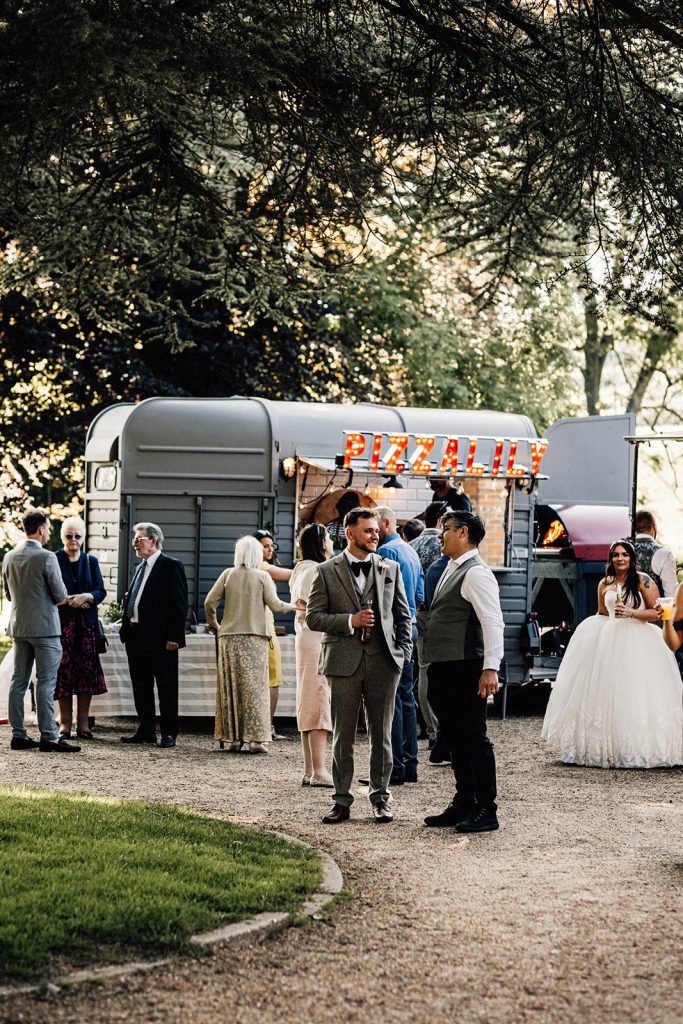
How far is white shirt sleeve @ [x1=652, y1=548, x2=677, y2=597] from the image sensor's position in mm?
13078

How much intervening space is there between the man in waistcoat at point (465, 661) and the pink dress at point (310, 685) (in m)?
1.63

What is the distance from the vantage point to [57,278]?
1316 cm

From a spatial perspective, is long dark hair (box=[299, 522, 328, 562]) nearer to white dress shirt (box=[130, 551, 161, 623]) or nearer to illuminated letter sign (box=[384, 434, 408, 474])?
white dress shirt (box=[130, 551, 161, 623])

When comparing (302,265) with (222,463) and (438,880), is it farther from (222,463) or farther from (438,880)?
(438,880)

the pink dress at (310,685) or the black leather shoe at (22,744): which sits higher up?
the pink dress at (310,685)

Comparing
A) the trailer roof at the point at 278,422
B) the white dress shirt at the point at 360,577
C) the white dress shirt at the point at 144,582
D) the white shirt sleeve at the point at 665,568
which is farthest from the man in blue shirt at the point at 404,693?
the trailer roof at the point at 278,422

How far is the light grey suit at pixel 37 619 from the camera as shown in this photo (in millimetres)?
11750

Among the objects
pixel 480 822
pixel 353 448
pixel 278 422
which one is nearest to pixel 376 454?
pixel 353 448

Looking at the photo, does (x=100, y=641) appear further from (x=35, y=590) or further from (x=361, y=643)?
(x=361, y=643)

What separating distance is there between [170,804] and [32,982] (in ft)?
13.7

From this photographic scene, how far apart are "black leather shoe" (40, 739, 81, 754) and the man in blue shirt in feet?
9.71

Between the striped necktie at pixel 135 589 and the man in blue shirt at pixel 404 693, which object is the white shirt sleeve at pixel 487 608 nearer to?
the man in blue shirt at pixel 404 693

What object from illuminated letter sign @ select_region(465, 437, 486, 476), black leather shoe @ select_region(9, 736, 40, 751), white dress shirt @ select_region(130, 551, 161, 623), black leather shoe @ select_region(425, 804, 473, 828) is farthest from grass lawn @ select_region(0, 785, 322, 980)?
illuminated letter sign @ select_region(465, 437, 486, 476)

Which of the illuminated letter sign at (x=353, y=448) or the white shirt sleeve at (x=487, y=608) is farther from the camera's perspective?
the illuminated letter sign at (x=353, y=448)
